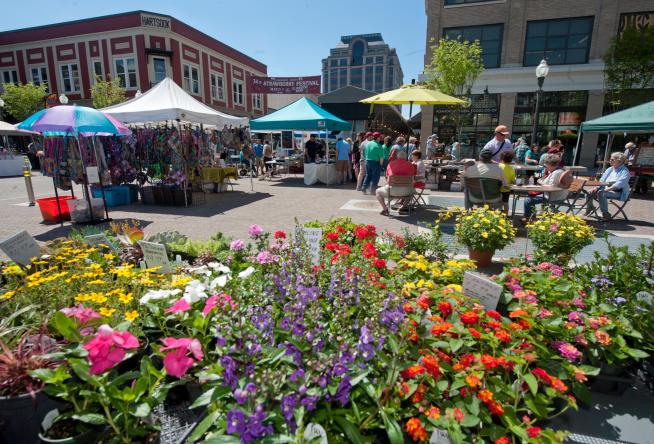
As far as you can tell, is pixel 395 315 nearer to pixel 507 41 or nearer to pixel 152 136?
pixel 152 136

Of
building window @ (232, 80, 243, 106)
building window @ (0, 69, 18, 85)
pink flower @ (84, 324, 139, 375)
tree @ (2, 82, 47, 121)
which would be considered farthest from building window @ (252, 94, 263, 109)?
pink flower @ (84, 324, 139, 375)

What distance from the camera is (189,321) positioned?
2.14 metres

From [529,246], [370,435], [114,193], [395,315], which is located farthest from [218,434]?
[114,193]

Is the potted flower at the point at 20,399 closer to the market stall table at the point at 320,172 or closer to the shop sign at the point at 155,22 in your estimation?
the market stall table at the point at 320,172

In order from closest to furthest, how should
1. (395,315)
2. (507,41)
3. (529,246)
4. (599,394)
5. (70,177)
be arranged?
1. (395,315)
2. (599,394)
3. (529,246)
4. (70,177)
5. (507,41)

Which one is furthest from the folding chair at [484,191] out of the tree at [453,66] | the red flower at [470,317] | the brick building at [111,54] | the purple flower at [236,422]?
the brick building at [111,54]

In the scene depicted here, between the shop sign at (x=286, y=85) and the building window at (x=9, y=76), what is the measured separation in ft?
66.9

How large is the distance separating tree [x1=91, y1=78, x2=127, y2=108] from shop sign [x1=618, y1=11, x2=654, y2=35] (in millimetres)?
30595

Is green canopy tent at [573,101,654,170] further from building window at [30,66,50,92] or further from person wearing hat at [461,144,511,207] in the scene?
building window at [30,66,50,92]

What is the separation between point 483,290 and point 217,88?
3374 cm

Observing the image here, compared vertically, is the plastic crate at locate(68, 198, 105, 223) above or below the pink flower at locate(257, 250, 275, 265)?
below

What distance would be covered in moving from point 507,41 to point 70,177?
73.6 ft

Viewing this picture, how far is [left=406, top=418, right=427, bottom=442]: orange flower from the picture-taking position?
1615 mm

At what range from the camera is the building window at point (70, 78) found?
2792 centimetres
